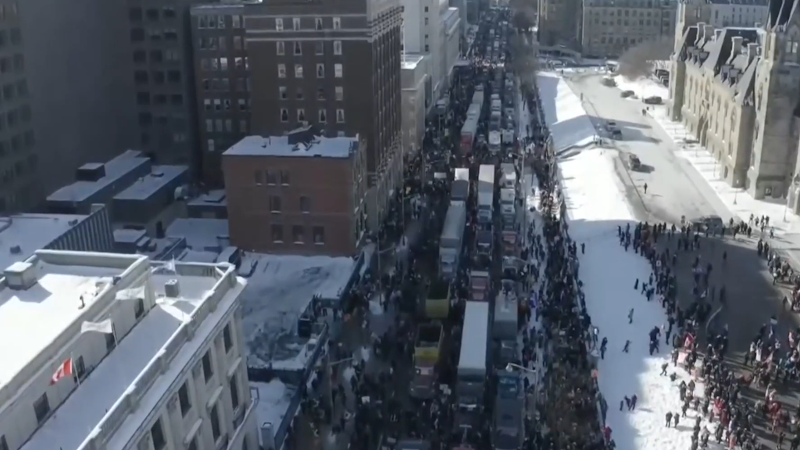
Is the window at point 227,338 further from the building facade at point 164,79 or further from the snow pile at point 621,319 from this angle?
the building facade at point 164,79

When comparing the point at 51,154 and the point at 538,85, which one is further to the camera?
the point at 538,85

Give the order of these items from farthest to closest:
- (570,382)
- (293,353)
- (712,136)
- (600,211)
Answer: (712,136)
(600,211)
(293,353)
(570,382)

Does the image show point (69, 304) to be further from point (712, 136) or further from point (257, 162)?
point (712, 136)

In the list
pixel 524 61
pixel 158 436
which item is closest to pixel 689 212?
pixel 158 436

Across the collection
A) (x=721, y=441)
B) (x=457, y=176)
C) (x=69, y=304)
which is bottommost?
(x=721, y=441)

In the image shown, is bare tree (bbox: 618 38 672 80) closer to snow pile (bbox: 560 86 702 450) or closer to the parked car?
the parked car

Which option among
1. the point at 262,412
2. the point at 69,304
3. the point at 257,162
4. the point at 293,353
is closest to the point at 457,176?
the point at 257,162
